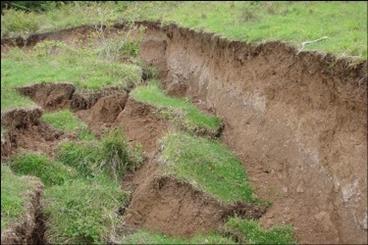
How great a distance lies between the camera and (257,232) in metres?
11.7

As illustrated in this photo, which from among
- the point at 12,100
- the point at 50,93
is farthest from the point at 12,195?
the point at 50,93

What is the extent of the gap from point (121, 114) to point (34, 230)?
5.67 metres

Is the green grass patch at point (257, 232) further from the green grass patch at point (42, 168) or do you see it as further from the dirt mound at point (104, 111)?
the dirt mound at point (104, 111)

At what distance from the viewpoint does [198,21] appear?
18.9m

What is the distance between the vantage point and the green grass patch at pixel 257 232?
37.8 feet

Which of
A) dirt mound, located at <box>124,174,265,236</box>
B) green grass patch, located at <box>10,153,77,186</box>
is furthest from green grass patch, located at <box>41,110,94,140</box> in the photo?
dirt mound, located at <box>124,174,265,236</box>

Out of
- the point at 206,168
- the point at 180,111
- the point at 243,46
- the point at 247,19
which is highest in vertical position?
the point at 247,19

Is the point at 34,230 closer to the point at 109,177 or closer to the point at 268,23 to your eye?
the point at 109,177

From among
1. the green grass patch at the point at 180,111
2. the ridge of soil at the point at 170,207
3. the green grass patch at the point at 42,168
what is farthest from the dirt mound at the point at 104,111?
the green grass patch at the point at 42,168

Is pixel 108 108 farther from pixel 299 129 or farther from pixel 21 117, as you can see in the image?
pixel 299 129

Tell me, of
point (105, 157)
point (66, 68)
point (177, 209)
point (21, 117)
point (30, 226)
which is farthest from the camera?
point (66, 68)

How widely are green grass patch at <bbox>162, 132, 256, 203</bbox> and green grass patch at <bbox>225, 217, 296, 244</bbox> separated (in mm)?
714

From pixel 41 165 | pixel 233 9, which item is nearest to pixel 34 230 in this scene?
pixel 41 165

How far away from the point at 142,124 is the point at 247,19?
13.5 ft
